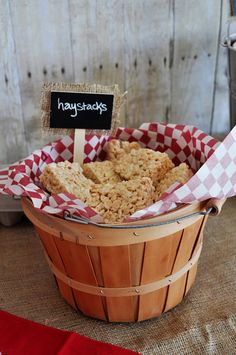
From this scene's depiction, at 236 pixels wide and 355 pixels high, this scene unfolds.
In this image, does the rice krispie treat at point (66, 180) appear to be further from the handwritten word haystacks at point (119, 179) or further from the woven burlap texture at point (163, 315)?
the woven burlap texture at point (163, 315)

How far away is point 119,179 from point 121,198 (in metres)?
0.22

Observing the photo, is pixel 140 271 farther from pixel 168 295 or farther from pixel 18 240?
pixel 18 240

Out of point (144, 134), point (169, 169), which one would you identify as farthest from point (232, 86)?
point (169, 169)

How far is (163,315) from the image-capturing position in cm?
148

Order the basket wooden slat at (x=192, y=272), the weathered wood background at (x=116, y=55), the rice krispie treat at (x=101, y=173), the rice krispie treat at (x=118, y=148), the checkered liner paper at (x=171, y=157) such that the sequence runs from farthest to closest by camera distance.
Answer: the weathered wood background at (x=116, y=55), the rice krispie treat at (x=118, y=148), the rice krispie treat at (x=101, y=173), the basket wooden slat at (x=192, y=272), the checkered liner paper at (x=171, y=157)

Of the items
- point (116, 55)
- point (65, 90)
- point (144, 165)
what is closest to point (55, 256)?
point (144, 165)

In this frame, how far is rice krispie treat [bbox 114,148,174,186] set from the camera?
4.97ft

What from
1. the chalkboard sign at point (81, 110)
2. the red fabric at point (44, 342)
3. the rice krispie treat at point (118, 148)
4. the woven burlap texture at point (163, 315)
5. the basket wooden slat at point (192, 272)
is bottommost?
the woven burlap texture at point (163, 315)

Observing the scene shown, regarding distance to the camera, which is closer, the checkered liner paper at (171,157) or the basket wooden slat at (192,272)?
the checkered liner paper at (171,157)

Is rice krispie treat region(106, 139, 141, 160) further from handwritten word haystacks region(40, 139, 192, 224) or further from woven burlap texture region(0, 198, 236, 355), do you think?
woven burlap texture region(0, 198, 236, 355)

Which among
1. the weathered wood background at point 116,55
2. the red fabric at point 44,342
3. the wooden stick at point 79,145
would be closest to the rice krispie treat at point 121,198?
the wooden stick at point 79,145

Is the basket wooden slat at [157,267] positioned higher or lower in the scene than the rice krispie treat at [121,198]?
lower

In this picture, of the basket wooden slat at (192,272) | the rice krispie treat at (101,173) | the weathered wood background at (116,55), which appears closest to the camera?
the basket wooden slat at (192,272)

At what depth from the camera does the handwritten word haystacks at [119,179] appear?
1.34m
